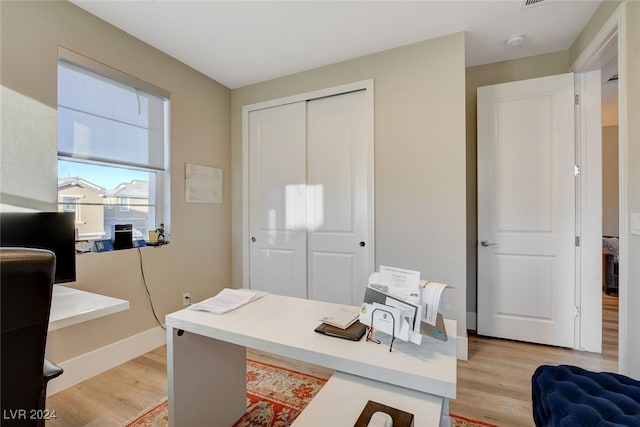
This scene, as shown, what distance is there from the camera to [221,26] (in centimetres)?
220

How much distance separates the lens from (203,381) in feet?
4.60

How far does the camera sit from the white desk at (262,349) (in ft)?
3.00

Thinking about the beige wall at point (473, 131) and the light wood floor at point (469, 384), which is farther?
the beige wall at point (473, 131)

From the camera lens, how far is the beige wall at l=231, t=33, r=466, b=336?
2.29 m

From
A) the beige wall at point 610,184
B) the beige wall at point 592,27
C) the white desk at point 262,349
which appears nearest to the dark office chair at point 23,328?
the white desk at point 262,349

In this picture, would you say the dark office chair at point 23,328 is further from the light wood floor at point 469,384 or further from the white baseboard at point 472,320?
the white baseboard at point 472,320

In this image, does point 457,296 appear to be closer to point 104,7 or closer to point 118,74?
point 118,74

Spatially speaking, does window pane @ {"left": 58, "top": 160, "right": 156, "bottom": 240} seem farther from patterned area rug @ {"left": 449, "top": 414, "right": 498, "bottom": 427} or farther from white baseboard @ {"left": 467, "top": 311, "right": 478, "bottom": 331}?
white baseboard @ {"left": 467, "top": 311, "right": 478, "bottom": 331}

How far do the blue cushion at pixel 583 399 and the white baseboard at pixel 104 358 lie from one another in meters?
2.66

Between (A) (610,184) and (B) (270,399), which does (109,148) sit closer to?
(B) (270,399)

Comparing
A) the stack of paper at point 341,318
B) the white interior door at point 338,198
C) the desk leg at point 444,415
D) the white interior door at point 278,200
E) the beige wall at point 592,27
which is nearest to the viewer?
the desk leg at point 444,415

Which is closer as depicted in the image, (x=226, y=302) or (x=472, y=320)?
(x=226, y=302)

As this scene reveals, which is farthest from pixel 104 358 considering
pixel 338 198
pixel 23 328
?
pixel 338 198

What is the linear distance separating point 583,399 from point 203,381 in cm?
157
